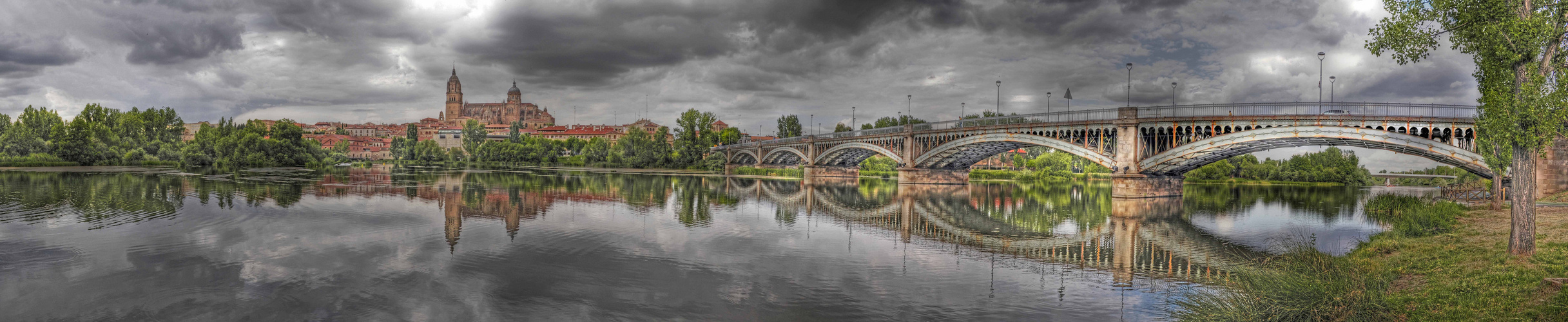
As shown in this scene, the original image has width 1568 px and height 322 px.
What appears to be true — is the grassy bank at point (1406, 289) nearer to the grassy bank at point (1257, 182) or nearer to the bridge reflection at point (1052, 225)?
the bridge reflection at point (1052, 225)

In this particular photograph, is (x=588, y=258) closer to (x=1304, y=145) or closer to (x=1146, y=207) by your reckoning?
(x=1146, y=207)

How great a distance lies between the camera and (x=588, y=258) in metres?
15.7

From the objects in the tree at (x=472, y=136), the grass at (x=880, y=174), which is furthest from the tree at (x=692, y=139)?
the tree at (x=472, y=136)

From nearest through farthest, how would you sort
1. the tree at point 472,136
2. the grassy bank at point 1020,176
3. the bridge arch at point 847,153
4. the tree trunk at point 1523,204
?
the tree trunk at point 1523,204
the bridge arch at point 847,153
the grassy bank at point 1020,176
the tree at point 472,136

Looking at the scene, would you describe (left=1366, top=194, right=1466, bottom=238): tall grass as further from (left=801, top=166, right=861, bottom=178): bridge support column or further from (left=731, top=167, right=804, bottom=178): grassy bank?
(left=731, top=167, right=804, bottom=178): grassy bank

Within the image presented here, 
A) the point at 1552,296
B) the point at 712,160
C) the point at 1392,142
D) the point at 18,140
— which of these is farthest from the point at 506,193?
the point at 18,140

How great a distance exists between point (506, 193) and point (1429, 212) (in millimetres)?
40819

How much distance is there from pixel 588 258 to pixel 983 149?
167ft

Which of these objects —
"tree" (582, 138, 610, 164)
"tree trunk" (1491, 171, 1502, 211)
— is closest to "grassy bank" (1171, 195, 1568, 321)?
"tree trunk" (1491, 171, 1502, 211)

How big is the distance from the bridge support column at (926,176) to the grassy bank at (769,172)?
985 inches

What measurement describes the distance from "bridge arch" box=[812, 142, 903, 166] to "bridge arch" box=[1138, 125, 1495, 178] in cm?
3160

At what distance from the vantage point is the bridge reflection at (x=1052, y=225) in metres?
17.4

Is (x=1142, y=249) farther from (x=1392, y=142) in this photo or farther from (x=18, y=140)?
(x=18, y=140)

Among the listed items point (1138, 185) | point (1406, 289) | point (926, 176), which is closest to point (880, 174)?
point (926, 176)
